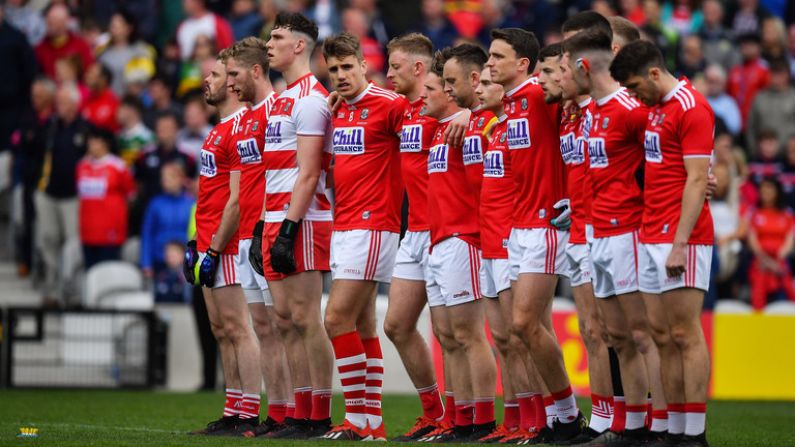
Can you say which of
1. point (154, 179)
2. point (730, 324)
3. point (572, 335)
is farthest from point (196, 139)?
point (730, 324)

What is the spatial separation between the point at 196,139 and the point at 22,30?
402cm

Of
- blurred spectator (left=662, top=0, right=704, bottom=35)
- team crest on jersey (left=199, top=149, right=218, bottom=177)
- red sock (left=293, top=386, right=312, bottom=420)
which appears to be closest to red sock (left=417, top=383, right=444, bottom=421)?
red sock (left=293, top=386, right=312, bottom=420)

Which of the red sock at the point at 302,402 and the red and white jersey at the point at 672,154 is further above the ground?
the red and white jersey at the point at 672,154

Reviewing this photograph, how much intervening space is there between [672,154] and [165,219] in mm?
10063

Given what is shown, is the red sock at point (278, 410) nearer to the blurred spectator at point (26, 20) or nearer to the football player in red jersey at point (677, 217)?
the football player in red jersey at point (677, 217)

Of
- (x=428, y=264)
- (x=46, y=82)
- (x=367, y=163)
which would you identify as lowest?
(x=428, y=264)

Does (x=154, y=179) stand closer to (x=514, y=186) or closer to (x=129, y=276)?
(x=129, y=276)

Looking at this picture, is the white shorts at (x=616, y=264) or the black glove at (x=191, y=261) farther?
the black glove at (x=191, y=261)

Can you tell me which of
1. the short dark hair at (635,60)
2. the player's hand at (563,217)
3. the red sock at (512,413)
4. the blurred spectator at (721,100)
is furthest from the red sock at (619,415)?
the blurred spectator at (721,100)

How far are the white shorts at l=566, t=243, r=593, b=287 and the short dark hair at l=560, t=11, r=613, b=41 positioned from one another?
4.79 feet

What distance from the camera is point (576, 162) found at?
9.81 m

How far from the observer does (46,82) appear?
1988 centimetres

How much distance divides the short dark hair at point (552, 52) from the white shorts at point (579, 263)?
51.7 inches

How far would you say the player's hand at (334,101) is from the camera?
34.7ft
